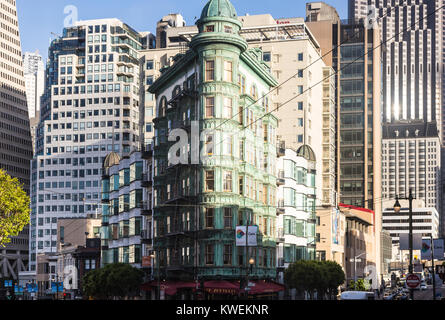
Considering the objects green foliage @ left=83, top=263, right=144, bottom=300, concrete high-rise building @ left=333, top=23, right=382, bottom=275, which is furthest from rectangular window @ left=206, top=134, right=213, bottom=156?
concrete high-rise building @ left=333, top=23, right=382, bottom=275

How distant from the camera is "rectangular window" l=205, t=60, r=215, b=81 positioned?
73.5 m

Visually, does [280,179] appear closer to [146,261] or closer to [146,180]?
[146,180]

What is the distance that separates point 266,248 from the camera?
270 feet

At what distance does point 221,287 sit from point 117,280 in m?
19.4

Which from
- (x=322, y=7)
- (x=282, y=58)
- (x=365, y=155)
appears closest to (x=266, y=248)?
(x=282, y=58)

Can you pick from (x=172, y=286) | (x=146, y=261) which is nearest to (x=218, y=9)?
(x=172, y=286)

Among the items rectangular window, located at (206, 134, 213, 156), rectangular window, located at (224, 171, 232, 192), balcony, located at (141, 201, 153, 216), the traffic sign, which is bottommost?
the traffic sign

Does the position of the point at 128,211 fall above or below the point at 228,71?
below

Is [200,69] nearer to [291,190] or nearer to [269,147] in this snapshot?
[269,147]

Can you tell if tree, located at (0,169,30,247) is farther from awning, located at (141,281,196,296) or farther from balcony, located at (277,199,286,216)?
balcony, located at (277,199,286,216)

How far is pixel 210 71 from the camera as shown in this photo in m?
73.8

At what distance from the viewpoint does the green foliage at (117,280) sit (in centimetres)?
8535

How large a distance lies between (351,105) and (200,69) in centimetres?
12250

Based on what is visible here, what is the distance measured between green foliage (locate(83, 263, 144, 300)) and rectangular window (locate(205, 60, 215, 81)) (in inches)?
1019
